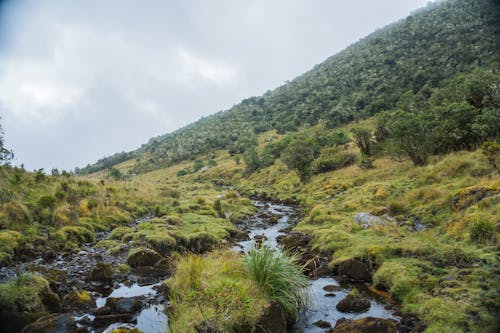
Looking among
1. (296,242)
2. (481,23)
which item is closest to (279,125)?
(481,23)

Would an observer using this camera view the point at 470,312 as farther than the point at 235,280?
No

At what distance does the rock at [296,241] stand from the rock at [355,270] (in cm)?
417

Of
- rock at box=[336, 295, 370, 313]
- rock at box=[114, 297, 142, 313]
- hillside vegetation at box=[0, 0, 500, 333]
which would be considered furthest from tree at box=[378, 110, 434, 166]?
rock at box=[114, 297, 142, 313]

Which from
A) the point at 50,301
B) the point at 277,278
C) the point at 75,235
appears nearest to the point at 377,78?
the point at 75,235

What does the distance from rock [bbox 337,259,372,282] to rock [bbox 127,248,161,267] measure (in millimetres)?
8539

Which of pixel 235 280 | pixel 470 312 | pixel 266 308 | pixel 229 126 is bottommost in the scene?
pixel 470 312

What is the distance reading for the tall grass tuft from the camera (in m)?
8.98

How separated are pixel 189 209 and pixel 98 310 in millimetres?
18660

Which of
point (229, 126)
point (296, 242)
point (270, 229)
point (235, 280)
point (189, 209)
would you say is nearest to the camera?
point (235, 280)

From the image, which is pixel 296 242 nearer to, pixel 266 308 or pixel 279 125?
pixel 266 308

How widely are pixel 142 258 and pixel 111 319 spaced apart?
207 inches

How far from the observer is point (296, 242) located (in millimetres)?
17797

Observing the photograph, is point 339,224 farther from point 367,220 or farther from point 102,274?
point 102,274

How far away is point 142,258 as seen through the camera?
14.3 meters
